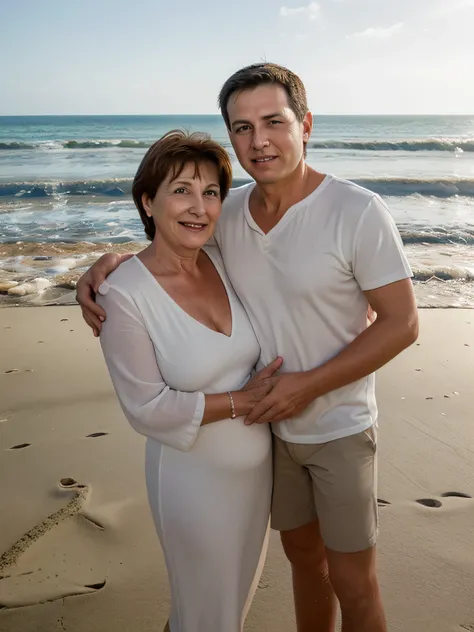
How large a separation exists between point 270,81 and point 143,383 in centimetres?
112

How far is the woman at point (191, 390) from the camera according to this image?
2135 mm

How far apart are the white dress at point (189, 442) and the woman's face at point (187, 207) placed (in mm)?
164

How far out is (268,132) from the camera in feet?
7.50

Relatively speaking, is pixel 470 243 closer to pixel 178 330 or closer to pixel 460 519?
pixel 460 519

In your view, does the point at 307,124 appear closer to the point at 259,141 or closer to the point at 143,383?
Result: the point at 259,141

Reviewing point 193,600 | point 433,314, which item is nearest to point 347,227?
point 193,600

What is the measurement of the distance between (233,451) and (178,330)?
1.49ft

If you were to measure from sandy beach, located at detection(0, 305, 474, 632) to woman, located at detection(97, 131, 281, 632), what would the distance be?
0.75 m

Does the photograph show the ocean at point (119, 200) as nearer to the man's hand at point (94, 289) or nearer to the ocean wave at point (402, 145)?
the ocean wave at point (402, 145)

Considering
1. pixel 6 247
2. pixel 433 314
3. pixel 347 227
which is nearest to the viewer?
pixel 347 227

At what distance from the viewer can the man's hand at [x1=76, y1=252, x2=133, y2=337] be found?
224 cm


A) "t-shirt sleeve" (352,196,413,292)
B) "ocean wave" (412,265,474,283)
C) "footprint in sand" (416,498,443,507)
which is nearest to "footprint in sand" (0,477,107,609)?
"footprint in sand" (416,498,443,507)

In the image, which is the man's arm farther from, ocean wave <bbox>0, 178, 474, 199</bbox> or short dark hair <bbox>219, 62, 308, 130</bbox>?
ocean wave <bbox>0, 178, 474, 199</bbox>

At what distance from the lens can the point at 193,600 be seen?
7.36 feet
